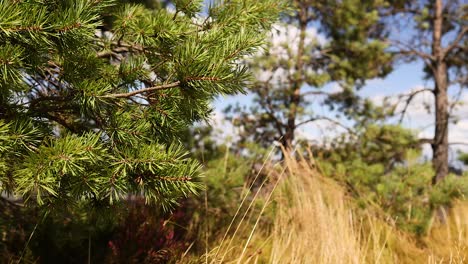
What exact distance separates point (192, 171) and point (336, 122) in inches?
261

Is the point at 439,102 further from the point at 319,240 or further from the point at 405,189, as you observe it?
the point at 319,240

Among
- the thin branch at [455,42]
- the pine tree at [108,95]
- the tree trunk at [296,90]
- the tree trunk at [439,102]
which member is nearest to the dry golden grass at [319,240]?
the pine tree at [108,95]

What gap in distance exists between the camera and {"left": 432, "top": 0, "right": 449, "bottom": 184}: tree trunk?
7676mm

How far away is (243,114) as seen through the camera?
26.8ft

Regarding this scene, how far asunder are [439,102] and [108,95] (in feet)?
25.0

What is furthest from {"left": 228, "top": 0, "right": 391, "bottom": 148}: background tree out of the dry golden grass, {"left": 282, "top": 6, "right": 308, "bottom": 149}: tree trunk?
the dry golden grass

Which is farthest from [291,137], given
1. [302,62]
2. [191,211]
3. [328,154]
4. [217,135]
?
[191,211]

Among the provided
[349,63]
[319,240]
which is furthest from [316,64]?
[319,240]

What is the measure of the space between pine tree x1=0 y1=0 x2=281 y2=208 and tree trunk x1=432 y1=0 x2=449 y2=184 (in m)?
6.77

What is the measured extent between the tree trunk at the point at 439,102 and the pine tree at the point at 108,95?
22.2ft

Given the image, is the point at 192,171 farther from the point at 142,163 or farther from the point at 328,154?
the point at 328,154

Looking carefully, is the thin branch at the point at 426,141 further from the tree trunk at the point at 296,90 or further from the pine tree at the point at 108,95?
the pine tree at the point at 108,95

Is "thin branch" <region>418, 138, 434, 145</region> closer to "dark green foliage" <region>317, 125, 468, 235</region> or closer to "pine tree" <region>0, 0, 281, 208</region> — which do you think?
"dark green foliage" <region>317, 125, 468, 235</region>

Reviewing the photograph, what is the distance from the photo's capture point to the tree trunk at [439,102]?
7.68 m
